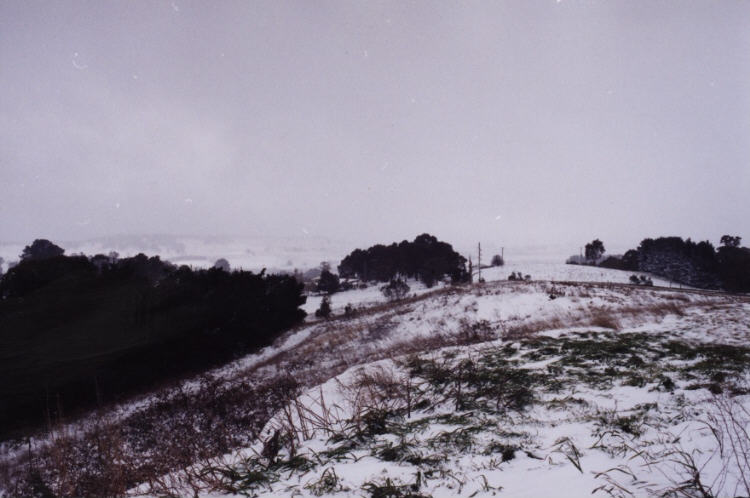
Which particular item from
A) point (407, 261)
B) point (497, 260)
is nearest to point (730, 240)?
point (497, 260)

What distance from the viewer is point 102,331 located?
Answer: 1250cm

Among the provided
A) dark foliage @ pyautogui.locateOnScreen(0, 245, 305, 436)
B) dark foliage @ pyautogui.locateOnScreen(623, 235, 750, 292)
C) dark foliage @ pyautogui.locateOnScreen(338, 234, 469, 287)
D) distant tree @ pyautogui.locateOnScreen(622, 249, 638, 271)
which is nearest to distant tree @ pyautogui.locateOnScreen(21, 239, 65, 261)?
dark foliage @ pyautogui.locateOnScreen(0, 245, 305, 436)

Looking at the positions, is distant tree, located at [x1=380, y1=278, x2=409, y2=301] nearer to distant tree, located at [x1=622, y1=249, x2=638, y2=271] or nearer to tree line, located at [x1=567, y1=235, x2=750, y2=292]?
tree line, located at [x1=567, y1=235, x2=750, y2=292]

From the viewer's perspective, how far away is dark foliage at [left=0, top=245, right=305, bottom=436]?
1011 centimetres

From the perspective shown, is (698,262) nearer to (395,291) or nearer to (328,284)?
(395,291)

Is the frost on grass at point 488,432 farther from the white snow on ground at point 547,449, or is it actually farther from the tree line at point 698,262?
the tree line at point 698,262

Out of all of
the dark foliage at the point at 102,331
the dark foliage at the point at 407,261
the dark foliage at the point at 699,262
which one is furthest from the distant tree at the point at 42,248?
the dark foliage at the point at 699,262

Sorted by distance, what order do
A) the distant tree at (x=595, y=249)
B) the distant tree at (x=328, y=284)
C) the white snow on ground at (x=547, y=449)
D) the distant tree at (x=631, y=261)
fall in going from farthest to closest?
the distant tree at (x=595, y=249) < the distant tree at (x=631, y=261) < the distant tree at (x=328, y=284) < the white snow on ground at (x=547, y=449)

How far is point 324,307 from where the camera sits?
30500 mm

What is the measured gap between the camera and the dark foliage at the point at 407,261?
50125 mm

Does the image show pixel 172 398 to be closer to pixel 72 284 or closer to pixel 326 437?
pixel 72 284

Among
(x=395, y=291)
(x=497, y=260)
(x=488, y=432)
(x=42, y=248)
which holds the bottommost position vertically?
(x=395, y=291)

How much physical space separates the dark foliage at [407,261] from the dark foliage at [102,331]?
112 ft

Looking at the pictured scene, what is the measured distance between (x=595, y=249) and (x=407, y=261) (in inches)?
1751
